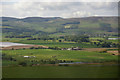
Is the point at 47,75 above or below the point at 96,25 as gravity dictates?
below

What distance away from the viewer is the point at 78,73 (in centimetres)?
2148

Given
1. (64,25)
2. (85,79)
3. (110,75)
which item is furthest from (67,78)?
(64,25)

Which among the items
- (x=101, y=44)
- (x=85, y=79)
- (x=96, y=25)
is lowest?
(x=85, y=79)

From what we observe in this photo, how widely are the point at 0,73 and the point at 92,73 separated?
10541mm

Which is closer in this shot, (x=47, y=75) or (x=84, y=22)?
(x=47, y=75)

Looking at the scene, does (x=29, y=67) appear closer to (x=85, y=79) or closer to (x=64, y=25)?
(x=85, y=79)

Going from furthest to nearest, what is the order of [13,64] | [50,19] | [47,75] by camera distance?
[50,19] → [13,64] → [47,75]

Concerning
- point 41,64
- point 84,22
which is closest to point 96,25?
point 84,22

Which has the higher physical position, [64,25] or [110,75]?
[64,25]

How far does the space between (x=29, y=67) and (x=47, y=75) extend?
5301 millimetres

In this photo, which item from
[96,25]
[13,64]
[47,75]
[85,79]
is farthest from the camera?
[96,25]

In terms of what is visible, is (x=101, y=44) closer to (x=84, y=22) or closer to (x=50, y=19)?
(x=84, y=22)

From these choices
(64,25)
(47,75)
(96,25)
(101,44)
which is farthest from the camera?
(64,25)

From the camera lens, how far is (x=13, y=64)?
24875mm
